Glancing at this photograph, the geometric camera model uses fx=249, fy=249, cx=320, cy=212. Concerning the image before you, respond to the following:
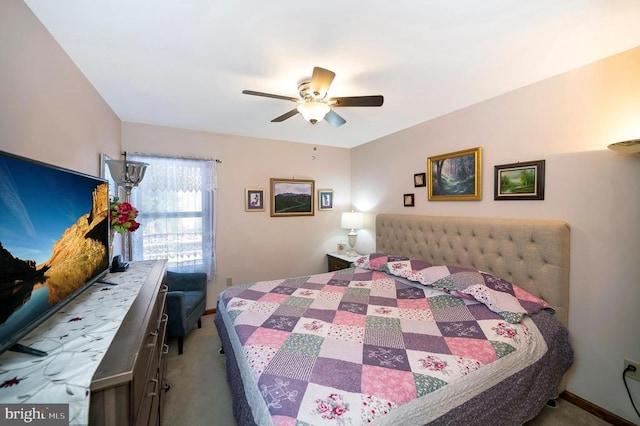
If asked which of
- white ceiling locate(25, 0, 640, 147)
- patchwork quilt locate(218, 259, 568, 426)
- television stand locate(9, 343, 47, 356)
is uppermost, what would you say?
white ceiling locate(25, 0, 640, 147)

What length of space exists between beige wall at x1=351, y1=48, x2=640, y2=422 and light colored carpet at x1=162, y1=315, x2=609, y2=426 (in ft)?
0.79

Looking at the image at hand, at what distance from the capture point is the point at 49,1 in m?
1.21

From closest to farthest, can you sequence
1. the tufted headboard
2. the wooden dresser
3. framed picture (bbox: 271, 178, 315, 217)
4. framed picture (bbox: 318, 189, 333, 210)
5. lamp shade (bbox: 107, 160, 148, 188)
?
the wooden dresser → the tufted headboard → lamp shade (bbox: 107, 160, 148, 188) → framed picture (bbox: 271, 178, 315, 217) → framed picture (bbox: 318, 189, 333, 210)

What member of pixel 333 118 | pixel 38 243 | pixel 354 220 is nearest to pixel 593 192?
pixel 333 118

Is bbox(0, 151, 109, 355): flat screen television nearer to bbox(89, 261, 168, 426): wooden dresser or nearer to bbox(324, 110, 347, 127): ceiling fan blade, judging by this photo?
bbox(89, 261, 168, 426): wooden dresser

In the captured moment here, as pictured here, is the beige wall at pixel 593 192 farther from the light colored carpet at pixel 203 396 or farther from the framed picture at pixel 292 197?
the framed picture at pixel 292 197

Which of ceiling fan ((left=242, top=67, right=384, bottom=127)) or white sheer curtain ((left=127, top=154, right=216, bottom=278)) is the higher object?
ceiling fan ((left=242, top=67, right=384, bottom=127))

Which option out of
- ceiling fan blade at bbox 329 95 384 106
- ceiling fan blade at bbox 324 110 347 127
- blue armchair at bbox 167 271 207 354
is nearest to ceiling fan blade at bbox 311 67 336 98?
ceiling fan blade at bbox 329 95 384 106

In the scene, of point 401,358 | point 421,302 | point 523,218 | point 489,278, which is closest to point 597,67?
point 523,218

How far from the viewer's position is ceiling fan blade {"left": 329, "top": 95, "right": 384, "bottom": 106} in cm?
173

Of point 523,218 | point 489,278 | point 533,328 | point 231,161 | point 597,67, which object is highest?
point 597,67

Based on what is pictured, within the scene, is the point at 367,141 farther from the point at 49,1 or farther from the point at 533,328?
the point at 49,1

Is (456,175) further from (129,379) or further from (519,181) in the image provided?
(129,379)

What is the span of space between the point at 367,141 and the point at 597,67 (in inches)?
95.1
